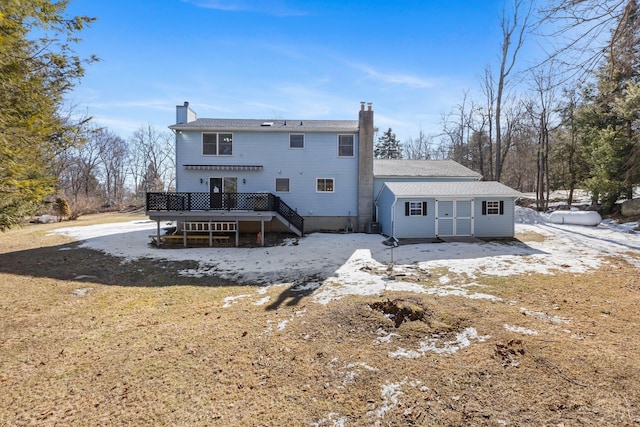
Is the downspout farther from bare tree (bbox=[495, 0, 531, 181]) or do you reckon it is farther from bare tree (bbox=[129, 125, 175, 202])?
bare tree (bbox=[129, 125, 175, 202])

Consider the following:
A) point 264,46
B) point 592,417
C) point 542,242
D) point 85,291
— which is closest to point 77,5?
point 264,46

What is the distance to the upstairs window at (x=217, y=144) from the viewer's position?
56.5ft

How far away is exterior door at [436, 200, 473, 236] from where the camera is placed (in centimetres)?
1582

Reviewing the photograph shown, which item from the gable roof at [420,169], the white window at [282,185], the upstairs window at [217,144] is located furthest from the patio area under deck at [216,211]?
the gable roof at [420,169]

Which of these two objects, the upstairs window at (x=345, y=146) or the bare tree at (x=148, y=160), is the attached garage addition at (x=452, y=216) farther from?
the bare tree at (x=148, y=160)

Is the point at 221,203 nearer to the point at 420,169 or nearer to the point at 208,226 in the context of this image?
the point at 208,226

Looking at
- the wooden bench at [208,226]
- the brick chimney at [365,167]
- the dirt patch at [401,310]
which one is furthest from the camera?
the brick chimney at [365,167]

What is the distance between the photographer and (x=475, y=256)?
11.8m

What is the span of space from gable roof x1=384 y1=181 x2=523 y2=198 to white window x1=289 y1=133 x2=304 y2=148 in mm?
5774

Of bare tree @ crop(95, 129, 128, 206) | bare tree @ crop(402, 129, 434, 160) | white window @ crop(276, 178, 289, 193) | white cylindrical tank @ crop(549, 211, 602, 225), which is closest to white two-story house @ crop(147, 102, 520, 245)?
white window @ crop(276, 178, 289, 193)

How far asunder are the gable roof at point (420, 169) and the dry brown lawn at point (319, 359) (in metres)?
11.9

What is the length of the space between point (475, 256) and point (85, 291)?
44.9 feet

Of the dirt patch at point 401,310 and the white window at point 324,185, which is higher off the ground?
the white window at point 324,185

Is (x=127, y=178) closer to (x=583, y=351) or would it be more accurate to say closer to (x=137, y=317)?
(x=137, y=317)
